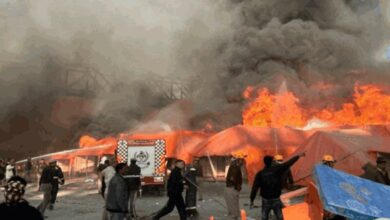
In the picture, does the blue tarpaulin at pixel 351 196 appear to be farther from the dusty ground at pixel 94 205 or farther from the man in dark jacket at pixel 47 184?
the man in dark jacket at pixel 47 184

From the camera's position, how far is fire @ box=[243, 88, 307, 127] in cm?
2572

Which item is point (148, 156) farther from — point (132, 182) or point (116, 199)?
point (116, 199)

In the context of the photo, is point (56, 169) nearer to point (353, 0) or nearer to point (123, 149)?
point (123, 149)

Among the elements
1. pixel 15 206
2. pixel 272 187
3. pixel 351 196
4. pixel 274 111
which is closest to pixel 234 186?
pixel 272 187

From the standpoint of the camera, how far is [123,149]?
15.9m

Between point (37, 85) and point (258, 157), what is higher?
point (37, 85)

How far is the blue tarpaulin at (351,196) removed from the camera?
3.53m

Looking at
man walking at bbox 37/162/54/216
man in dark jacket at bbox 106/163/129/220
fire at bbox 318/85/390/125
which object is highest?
fire at bbox 318/85/390/125

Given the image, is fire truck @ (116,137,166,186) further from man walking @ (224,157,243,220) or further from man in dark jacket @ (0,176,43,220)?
man in dark jacket @ (0,176,43,220)

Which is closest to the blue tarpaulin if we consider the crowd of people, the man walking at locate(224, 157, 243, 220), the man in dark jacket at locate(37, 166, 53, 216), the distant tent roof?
the crowd of people

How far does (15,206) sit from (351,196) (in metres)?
3.16

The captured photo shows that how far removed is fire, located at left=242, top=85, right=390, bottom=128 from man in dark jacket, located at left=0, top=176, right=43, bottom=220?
22.3 m

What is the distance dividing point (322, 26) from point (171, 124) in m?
14.3

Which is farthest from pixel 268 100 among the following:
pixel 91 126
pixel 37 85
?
pixel 37 85
